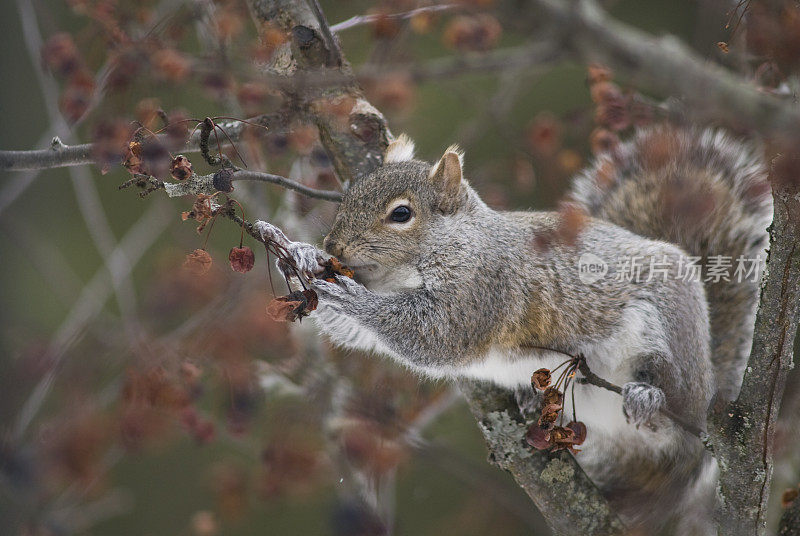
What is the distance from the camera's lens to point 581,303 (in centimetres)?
238

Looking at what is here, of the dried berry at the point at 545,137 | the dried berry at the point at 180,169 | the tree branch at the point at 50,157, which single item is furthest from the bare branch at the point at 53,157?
the dried berry at the point at 545,137

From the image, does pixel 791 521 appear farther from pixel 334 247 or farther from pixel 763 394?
pixel 334 247

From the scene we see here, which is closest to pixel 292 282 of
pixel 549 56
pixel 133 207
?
pixel 549 56

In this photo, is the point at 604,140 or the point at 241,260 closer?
the point at 241,260

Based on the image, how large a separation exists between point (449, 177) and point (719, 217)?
1058 mm

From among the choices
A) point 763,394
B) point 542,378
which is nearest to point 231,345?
point 542,378

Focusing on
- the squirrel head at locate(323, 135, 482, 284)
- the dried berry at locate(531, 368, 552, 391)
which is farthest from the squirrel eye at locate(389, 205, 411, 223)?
the dried berry at locate(531, 368, 552, 391)

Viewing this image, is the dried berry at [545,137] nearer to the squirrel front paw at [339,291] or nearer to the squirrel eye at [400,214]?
the squirrel eye at [400,214]

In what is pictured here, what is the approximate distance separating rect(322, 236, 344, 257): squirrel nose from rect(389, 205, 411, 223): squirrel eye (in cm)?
18

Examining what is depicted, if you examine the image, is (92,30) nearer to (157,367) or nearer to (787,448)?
(157,367)

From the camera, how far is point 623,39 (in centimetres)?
85

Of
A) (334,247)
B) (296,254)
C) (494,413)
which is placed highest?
(296,254)

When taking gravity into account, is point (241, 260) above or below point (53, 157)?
below

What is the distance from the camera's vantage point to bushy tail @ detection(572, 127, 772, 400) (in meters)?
2.71
